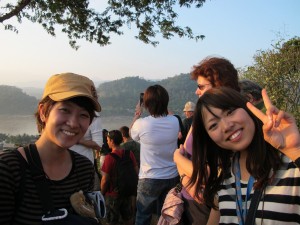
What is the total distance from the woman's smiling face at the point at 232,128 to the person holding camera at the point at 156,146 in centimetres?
211

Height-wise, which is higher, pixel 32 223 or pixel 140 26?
pixel 140 26

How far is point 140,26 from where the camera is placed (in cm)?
915

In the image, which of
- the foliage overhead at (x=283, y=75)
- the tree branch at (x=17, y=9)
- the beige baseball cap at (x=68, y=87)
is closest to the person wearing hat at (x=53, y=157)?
the beige baseball cap at (x=68, y=87)

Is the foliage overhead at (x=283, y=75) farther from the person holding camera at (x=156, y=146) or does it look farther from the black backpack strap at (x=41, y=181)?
the black backpack strap at (x=41, y=181)

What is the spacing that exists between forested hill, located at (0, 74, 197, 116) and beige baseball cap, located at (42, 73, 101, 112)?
2377 centimetres

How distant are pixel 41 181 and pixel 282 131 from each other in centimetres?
117

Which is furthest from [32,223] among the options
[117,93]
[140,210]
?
[117,93]

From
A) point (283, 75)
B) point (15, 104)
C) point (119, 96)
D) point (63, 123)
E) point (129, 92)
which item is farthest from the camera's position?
point (129, 92)

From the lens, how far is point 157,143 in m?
3.88

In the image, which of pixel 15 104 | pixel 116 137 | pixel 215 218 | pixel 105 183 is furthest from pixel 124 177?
pixel 15 104

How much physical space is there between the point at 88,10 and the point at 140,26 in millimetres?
1525

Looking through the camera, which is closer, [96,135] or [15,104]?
[96,135]

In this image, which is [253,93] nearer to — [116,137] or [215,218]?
[215,218]

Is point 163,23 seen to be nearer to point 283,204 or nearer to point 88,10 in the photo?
point 88,10
